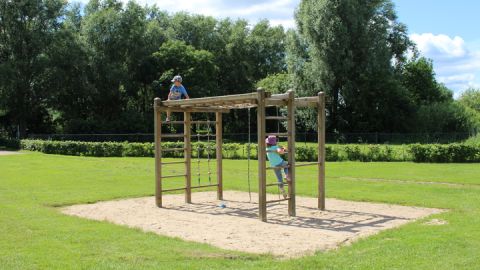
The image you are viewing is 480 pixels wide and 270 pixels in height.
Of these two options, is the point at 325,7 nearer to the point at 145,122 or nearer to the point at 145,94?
the point at 145,122

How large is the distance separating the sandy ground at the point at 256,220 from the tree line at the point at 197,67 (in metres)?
28.6

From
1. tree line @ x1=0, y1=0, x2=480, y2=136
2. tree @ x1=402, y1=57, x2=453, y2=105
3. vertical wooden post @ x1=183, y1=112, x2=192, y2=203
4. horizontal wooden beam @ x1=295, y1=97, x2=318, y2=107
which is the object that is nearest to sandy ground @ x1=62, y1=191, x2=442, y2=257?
vertical wooden post @ x1=183, y1=112, x2=192, y2=203

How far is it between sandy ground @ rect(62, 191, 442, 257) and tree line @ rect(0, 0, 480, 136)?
28589mm

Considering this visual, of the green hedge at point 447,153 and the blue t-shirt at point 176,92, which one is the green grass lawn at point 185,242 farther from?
the green hedge at point 447,153

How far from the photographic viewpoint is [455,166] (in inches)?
851

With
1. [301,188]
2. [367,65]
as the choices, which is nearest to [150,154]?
[301,188]

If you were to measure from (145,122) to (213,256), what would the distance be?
42663 mm

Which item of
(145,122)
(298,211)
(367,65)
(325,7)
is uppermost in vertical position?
(325,7)

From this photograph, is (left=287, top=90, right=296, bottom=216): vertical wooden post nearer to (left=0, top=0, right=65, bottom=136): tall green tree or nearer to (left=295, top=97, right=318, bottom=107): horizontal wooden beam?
(left=295, top=97, right=318, bottom=107): horizontal wooden beam

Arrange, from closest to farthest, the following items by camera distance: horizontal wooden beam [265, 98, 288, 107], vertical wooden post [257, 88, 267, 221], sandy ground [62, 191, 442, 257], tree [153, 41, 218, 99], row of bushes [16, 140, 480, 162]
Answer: sandy ground [62, 191, 442, 257]
vertical wooden post [257, 88, 267, 221]
horizontal wooden beam [265, 98, 288, 107]
row of bushes [16, 140, 480, 162]
tree [153, 41, 218, 99]

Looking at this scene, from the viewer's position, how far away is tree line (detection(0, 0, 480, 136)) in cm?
3941

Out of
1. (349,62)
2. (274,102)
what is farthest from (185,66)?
(274,102)

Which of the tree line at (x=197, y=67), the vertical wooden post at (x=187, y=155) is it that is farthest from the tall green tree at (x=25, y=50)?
the vertical wooden post at (x=187, y=155)

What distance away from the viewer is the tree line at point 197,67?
129ft
